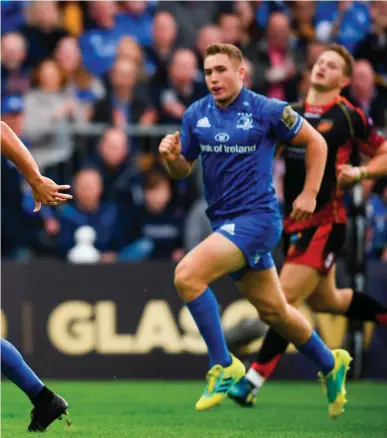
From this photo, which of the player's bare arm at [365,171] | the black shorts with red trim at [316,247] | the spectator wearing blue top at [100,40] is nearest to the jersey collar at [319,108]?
the player's bare arm at [365,171]

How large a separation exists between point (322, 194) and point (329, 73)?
901mm

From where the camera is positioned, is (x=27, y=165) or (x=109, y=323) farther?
(x=109, y=323)

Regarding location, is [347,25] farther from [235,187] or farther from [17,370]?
[17,370]

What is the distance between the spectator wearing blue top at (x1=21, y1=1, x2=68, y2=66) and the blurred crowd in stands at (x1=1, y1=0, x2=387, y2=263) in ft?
0.04

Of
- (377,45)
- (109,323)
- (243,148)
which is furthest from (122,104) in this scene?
(243,148)

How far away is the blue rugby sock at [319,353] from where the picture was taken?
26.9 ft

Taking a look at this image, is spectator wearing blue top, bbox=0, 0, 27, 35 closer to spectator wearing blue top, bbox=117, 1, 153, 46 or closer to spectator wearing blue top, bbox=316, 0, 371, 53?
spectator wearing blue top, bbox=117, 1, 153, 46

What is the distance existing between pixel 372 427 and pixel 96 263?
189 inches

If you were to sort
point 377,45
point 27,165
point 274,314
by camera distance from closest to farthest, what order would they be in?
Answer: point 27,165 → point 274,314 → point 377,45

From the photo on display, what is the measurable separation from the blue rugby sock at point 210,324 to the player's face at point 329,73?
2.10m

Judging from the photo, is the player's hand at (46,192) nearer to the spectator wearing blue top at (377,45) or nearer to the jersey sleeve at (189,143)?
the jersey sleeve at (189,143)

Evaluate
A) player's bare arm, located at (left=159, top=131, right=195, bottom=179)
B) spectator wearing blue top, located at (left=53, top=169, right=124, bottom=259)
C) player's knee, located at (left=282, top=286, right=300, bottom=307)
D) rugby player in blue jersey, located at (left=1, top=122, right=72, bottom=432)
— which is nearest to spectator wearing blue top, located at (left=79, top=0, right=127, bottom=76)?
spectator wearing blue top, located at (left=53, top=169, right=124, bottom=259)

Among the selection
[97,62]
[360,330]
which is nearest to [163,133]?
[97,62]

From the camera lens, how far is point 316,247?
8.88m
